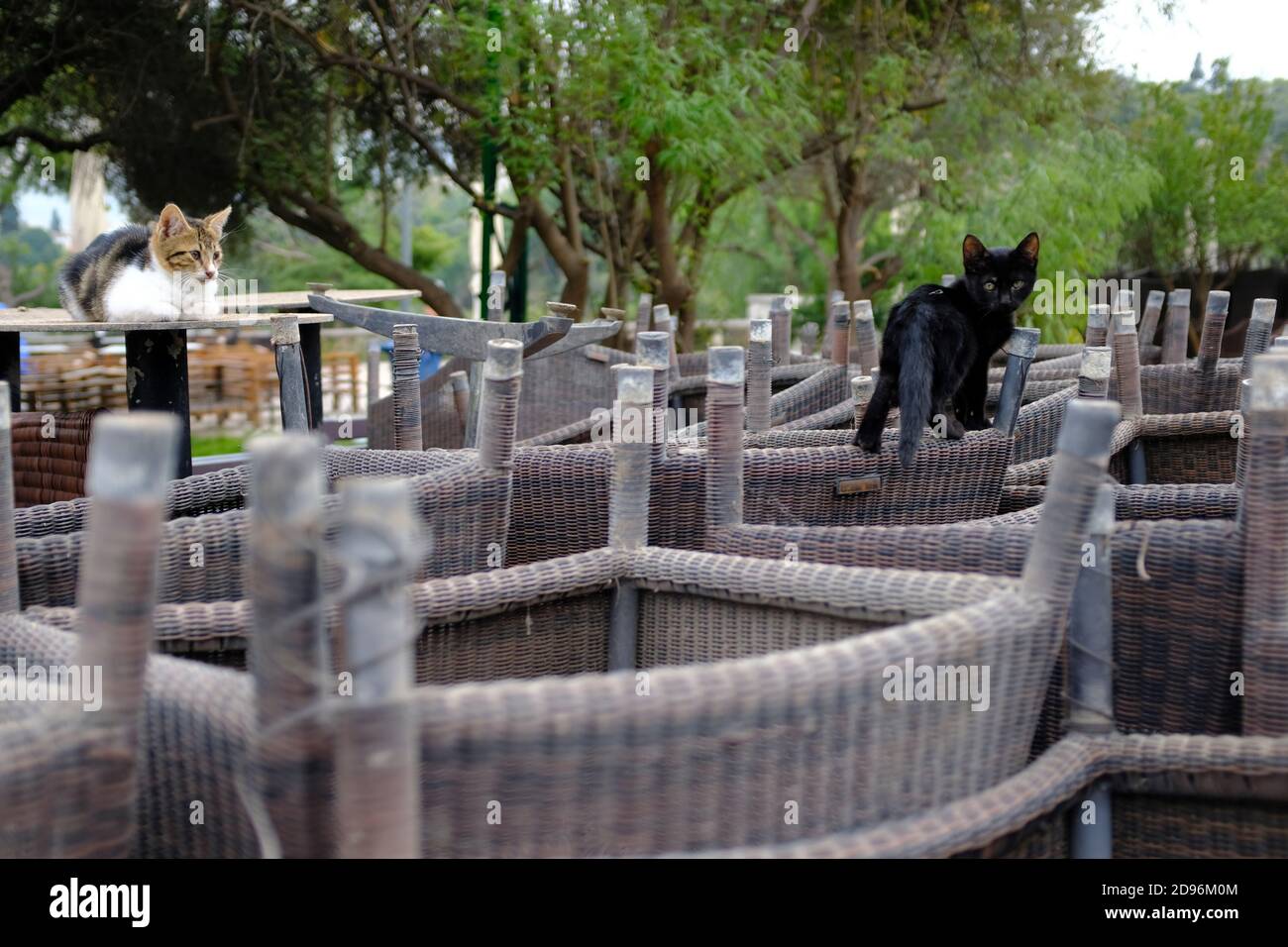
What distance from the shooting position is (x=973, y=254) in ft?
13.3

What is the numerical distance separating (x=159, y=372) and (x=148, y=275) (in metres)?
0.39

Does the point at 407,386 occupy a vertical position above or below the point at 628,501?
above

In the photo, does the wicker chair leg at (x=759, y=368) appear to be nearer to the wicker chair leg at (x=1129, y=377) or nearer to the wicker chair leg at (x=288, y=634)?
the wicker chair leg at (x=1129, y=377)

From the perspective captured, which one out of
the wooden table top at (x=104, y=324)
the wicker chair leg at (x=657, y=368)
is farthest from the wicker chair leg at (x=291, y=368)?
the wicker chair leg at (x=657, y=368)

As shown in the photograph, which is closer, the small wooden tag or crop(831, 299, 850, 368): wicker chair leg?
the small wooden tag

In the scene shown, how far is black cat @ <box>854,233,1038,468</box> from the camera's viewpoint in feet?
11.2

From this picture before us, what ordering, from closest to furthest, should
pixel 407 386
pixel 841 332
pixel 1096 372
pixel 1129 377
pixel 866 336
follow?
pixel 1096 372 → pixel 407 386 → pixel 1129 377 → pixel 841 332 → pixel 866 336

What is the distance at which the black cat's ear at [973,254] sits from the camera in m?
4.04

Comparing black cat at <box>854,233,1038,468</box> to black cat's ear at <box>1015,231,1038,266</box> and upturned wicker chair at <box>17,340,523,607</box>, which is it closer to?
black cat's ear at <box>1015,231,1038,266</box>

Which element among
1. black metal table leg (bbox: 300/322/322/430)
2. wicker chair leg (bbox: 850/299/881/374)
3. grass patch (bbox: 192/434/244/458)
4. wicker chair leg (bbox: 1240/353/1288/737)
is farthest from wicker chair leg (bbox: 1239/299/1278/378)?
grass patch (bbox: 192/434/244/458)

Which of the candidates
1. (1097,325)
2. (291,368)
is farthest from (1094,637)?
(291,368)

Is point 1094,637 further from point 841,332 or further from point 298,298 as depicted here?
point 298,298

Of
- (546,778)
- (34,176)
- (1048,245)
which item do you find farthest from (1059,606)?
(34,176)
